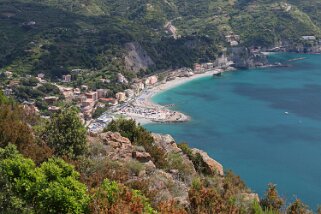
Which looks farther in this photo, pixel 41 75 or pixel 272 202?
pixel 41 75

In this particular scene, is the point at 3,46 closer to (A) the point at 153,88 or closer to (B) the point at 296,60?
(A) the point at 153,88

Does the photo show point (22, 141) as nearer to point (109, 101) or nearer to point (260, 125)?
point (260, 125)

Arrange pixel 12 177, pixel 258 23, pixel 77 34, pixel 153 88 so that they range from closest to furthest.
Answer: pixel 12 177
pixel 153 88
pixel 77 34
pixel 258 23

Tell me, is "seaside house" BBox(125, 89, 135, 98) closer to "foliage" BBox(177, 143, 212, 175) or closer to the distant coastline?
the distant coastline

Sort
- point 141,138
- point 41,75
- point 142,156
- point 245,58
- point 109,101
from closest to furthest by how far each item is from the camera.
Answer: point 142,156 < point 141,138 < point 109,101 < point 41,75 < point 245,58

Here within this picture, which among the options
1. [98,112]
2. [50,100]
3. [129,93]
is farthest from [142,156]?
[129,93]

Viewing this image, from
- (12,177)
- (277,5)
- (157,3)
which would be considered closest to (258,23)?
(277,5)
